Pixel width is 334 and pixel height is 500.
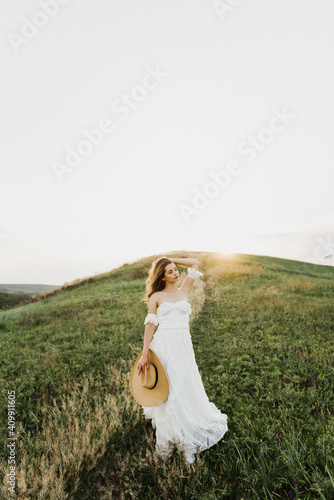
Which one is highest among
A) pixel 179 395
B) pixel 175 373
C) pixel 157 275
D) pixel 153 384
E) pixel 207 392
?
pixel 157 275

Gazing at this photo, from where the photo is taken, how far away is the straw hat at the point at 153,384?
4234mm

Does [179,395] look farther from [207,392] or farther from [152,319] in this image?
[207,392]

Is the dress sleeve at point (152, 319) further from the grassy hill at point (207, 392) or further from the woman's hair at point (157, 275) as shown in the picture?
the grassy hill at point (207, 392)

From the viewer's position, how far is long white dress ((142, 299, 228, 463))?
14.1 feet

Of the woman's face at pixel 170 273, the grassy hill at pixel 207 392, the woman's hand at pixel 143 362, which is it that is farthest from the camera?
the woman's face at pixel 170 273

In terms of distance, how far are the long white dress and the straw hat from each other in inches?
4.6

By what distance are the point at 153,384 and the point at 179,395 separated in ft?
1.49

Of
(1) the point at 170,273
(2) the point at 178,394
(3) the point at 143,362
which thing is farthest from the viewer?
(1) the point at 170,273

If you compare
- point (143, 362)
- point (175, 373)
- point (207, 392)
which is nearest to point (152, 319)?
point (143, 362)

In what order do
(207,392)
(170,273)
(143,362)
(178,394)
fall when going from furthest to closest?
(207,392) → (170,273) → (178,394) → (143,362)

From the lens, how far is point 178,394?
431cm

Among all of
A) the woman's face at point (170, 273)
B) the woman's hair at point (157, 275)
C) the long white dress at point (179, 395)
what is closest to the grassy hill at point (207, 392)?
the long white dress at point (179, 395)

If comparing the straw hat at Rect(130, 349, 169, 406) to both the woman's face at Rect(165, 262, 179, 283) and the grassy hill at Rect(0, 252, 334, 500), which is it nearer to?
the grassy hill at Rect(0, 252, 334, 500)

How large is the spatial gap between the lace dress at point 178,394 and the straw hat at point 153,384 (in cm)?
12
